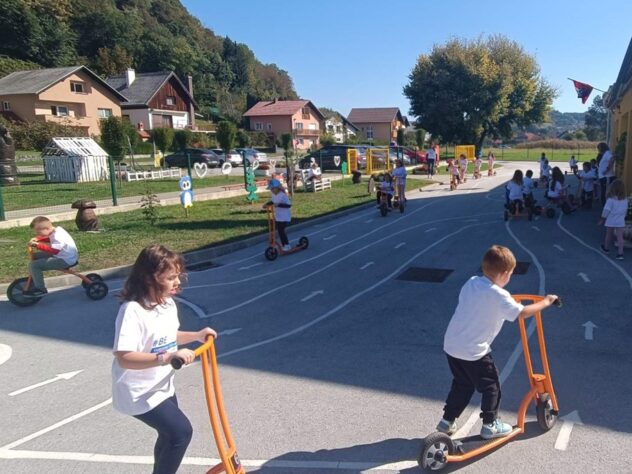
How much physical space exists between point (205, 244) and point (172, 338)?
9.65 metres

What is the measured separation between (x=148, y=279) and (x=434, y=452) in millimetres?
2315

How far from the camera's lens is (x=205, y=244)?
1282 cm

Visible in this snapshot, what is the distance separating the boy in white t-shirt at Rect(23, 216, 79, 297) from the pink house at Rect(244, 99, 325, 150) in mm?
73942

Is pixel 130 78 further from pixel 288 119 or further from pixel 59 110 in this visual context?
pixel 288 119

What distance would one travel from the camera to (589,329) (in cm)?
676

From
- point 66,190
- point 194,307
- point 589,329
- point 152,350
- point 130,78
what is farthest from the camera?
point 130,78

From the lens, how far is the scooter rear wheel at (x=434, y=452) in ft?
12.5

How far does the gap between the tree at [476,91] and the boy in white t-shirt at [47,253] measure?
1965 inches

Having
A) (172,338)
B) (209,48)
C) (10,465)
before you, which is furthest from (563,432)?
(209,48)

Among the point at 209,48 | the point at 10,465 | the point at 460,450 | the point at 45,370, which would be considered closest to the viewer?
the point at 460,450

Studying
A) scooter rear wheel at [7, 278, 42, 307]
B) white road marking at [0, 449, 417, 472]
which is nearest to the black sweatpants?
white road marking at [0, 449, 417, 472]

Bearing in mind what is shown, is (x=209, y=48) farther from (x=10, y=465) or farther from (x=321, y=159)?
(x=10, y=465)

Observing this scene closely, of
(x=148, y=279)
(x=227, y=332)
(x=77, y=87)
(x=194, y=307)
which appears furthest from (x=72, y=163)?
(x=77, y=87)

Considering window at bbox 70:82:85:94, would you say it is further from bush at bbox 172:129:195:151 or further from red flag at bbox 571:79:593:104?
red flag at bbox 571:79:593:104
